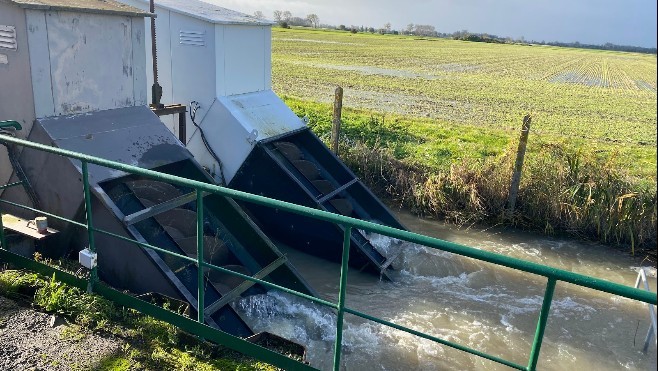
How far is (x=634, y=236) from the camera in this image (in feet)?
26.5

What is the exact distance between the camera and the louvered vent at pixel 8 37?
5.08 metres

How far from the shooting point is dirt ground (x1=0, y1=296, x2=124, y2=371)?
11.8 feet

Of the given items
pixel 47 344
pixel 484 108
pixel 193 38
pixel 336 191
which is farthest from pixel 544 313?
pixel 484 108

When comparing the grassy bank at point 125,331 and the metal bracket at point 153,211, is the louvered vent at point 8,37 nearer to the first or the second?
the metal bracket at point 153,211

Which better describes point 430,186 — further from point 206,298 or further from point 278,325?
point 206,298

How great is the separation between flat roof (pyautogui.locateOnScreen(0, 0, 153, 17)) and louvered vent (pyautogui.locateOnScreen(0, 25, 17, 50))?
0.26 m

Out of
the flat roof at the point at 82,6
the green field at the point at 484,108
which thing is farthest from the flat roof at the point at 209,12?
the green field at the point at 484,108

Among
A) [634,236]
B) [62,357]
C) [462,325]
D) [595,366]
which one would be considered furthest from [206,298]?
[634,236]

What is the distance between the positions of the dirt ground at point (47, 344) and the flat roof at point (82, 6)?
9.28 feet

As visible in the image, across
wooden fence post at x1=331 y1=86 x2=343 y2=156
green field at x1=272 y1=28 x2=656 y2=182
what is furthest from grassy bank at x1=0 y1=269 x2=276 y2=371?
wooden fence post at x1=331 y1=86 x2=343 y2=156

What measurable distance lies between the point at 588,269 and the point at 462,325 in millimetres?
2779

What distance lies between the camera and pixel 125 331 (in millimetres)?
4016

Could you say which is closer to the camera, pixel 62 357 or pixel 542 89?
pixel 62 357

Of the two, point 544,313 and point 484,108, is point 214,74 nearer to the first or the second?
point 544,313
